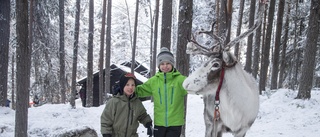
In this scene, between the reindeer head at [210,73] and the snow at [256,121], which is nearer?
the reindeer head at [210,73]

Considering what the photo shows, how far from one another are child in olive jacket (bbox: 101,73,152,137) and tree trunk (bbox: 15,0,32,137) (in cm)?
334

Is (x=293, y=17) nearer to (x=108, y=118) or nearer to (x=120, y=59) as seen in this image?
(x=108, y=118)

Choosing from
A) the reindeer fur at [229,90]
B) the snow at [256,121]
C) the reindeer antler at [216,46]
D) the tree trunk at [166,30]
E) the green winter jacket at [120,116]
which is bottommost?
the snow at [256,121]

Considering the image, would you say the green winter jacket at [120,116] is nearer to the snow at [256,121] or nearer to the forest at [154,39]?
the forest at [154,39]

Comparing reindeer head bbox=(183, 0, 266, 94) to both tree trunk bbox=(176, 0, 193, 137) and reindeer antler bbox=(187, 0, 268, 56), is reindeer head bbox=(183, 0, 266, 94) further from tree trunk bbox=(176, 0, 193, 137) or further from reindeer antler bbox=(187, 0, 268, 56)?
tree trunk bbox=(176, 0, 193, 137)

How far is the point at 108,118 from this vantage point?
138 inches

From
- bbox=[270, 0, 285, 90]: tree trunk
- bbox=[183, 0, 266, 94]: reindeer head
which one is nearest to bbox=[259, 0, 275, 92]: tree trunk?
bbox=[270, 0, 285, 90]: tree trunk

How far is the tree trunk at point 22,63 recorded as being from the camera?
5.81 m

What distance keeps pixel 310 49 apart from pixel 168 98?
311 inches

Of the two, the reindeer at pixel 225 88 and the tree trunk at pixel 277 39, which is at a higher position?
the tree trunk at pixel 277 39

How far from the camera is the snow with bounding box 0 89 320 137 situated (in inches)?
295

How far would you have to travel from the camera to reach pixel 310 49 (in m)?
9.61

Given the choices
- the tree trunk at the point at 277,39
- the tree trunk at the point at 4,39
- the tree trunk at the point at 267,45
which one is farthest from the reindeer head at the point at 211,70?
the tree trunk at the point at 277,39

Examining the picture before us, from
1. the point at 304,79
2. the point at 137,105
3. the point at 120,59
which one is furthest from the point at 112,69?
the point at 137,105
